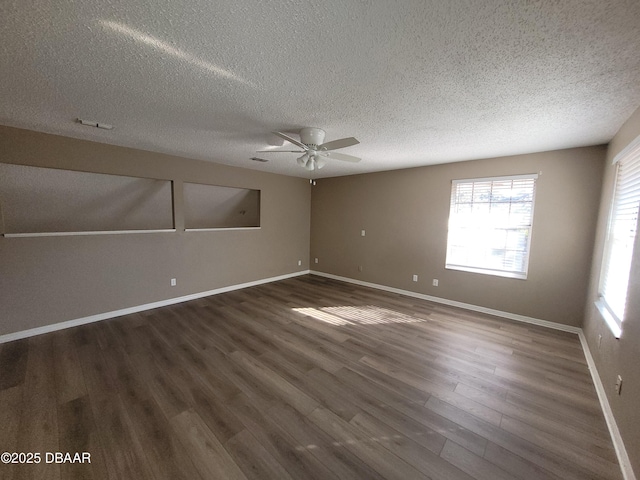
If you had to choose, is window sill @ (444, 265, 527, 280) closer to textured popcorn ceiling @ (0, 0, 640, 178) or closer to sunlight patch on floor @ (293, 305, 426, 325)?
sunlight patch on floor @ (293, 305, 426, 325)

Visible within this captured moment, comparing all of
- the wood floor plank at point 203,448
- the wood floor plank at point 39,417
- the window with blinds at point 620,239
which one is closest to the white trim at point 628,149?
the window with blinds at point 620,239

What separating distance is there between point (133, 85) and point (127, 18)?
781mm

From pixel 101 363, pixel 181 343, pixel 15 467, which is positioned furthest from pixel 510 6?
pixel 101 363

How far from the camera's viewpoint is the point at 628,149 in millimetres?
2104

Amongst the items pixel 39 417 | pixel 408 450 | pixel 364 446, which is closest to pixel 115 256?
pixel 39 417

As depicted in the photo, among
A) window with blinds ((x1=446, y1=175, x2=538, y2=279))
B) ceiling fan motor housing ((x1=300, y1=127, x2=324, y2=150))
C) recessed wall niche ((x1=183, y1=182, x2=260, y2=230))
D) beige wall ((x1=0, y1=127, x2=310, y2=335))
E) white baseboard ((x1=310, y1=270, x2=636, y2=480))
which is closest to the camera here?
white baseboard ((x1=310, y1=270, x2=636, y2=480))

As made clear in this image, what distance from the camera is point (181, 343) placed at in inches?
109

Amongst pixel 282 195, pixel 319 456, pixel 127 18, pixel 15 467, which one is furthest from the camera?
pixel 282 195

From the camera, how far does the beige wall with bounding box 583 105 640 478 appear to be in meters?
1.44

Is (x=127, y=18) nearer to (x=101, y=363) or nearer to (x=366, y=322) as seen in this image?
(x=101, y=363)

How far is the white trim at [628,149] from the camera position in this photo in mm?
1933

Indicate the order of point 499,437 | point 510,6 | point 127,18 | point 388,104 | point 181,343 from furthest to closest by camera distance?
point 181,343, point 388,104, point 499,437, point 127,18, point 510,6

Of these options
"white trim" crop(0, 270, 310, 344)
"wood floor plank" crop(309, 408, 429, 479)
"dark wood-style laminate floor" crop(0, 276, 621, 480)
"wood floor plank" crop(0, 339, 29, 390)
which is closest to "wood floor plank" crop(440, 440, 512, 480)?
"dark wood-style laminate floor" crop(0, 276, 621, 480)

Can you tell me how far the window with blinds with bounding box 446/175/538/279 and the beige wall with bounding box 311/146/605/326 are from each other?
113mm
